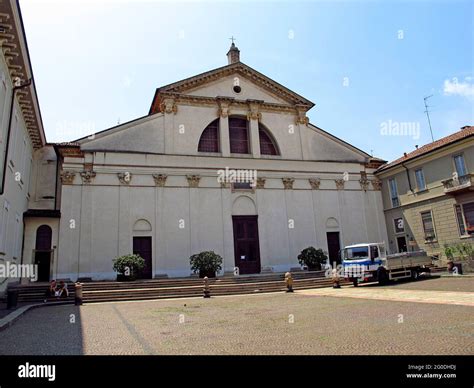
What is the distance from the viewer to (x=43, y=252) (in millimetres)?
22859

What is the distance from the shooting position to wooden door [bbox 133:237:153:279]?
24.1 m

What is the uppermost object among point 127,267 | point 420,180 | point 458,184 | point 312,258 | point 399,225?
→ point 420,180

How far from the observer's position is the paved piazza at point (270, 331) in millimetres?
5914

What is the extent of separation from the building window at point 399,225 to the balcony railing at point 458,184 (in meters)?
5.23

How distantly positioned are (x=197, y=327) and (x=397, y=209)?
2448cm

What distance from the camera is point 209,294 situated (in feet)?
58.4

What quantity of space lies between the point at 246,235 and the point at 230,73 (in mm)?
12888

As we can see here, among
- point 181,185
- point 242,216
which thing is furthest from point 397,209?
point 181,185

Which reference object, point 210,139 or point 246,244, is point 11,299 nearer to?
point 246,244

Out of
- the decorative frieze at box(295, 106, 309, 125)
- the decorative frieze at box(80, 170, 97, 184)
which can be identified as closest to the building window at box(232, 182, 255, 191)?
the decorative frieze at box(295, 106, 309, 125)

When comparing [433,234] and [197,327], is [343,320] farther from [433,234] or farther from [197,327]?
[433,234]

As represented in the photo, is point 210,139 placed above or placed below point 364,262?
above

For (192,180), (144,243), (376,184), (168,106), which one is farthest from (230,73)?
(376,184)
